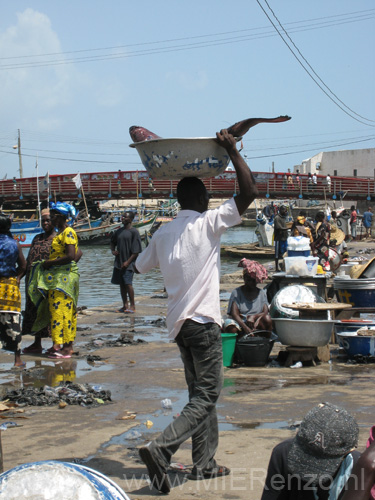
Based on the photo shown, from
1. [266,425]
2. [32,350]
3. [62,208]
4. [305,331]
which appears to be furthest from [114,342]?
[266,425]

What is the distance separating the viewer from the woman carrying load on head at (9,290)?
7.45 meters

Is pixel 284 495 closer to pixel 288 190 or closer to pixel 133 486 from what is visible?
pixel 133 486

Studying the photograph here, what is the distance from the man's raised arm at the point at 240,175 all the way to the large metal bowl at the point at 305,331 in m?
3.83

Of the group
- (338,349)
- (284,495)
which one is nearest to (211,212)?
(284,495)

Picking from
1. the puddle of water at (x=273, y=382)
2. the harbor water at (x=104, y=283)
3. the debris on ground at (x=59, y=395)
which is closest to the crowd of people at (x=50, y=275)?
the debris on ground at (x=59, y=395)

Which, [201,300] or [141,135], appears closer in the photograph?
[201,300]

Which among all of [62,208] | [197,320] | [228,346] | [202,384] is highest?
[62,208]

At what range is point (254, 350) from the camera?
25.4 feet

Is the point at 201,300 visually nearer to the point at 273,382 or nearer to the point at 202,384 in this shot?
the point at 202,384

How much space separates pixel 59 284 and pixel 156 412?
2.77 m

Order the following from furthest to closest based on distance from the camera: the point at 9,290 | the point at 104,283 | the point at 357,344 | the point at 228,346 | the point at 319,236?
the point at 104,283 < the point at 319,236 < the point at 357,344 < the point at 228,346 < the point at 9,290

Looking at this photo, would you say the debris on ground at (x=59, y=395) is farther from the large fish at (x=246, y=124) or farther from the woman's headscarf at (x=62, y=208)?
the large fish at (x=246, y=124)

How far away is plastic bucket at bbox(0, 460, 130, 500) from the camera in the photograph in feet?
7.13

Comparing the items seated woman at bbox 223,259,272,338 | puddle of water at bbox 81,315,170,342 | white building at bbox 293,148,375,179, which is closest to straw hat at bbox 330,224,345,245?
puddle of water at bbox 81,315,170,342
